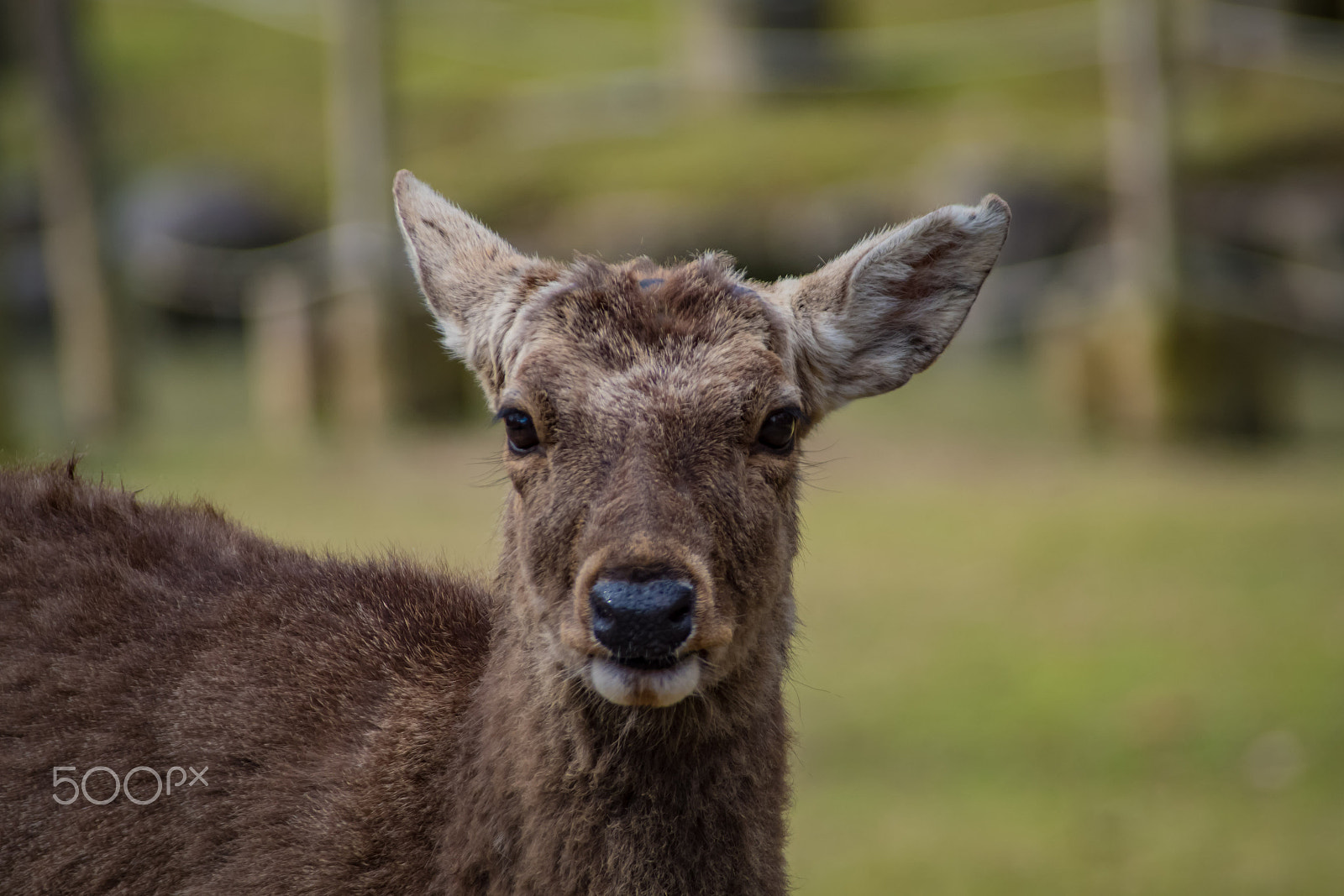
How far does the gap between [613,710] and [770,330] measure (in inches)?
40.8

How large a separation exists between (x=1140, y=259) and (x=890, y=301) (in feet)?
32.5

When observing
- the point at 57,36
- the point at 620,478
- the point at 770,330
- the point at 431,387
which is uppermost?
the point at 57,36

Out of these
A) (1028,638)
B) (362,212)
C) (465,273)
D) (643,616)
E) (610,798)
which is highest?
(362,212)

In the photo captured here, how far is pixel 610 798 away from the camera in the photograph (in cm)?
344

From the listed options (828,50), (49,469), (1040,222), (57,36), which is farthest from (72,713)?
(828,50)

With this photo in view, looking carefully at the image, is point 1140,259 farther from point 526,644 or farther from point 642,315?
point 526,644

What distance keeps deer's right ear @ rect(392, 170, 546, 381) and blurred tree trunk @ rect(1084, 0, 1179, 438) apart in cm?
998

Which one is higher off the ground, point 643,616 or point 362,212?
point 362,212

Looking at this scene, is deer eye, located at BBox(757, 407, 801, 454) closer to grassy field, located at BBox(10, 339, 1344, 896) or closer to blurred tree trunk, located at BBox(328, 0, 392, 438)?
grassy field, located at BBox(10, 339, 1344, 896)

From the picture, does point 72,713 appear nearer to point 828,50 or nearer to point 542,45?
point 828,50

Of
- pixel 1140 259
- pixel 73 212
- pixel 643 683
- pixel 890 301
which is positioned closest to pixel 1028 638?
pixel 1140 259

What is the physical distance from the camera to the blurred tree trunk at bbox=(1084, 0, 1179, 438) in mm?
12906

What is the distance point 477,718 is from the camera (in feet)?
12.1

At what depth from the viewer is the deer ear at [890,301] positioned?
3.94 meters
